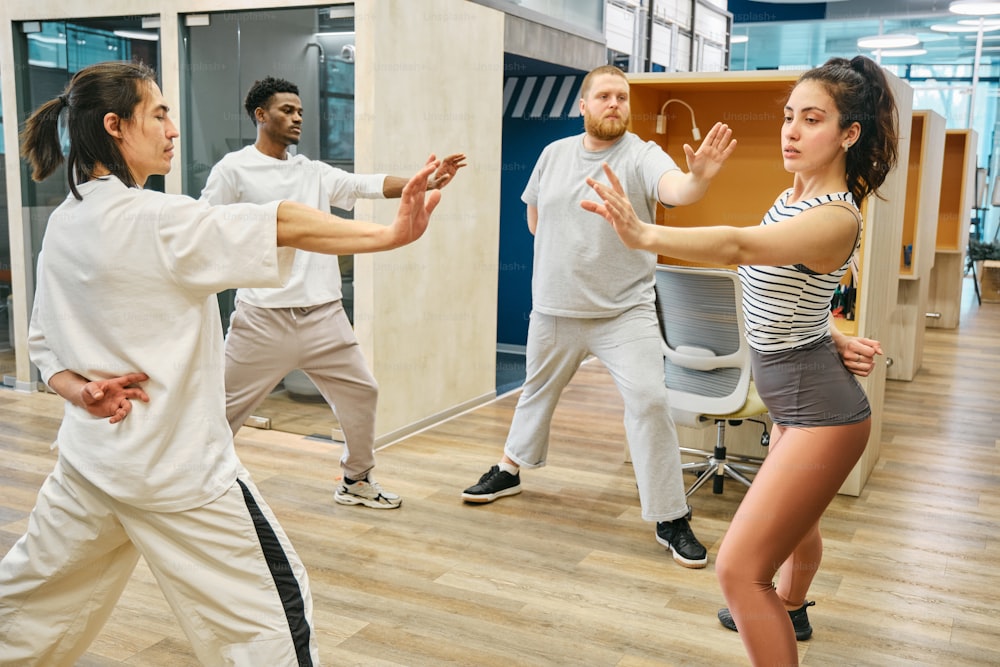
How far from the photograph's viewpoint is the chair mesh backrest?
13.1 ft

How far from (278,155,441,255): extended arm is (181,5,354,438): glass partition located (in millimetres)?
3245

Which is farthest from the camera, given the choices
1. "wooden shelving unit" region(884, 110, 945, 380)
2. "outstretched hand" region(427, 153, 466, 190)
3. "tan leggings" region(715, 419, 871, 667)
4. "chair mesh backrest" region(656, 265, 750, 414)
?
"wooden shelving unit" region(884, 110, 945, 380)

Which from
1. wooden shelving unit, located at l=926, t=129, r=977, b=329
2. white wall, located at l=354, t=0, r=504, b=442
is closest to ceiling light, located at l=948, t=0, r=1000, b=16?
wooden shelving unit, located at l=926, t=129, r=977, b=329

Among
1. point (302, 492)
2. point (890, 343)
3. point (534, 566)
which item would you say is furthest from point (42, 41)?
point (890, 343)

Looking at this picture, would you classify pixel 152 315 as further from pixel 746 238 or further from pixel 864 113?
pixel 864 113

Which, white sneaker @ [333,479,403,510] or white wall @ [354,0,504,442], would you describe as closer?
white sneaker @ [333,479,403,510]

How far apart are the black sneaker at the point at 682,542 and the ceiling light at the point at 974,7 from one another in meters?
12.3

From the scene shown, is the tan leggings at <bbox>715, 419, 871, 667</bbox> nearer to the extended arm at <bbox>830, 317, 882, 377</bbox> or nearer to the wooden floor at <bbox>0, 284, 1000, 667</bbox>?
the extended arm at <bbox>830, 317, 882, 377</bbox>

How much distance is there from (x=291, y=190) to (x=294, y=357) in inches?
26.1

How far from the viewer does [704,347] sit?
13.7 ft

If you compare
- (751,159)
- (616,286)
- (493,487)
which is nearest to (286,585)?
(616,286)

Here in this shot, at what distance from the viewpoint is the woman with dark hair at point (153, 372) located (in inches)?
71.5

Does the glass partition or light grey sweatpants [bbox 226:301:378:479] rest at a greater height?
the glass partition

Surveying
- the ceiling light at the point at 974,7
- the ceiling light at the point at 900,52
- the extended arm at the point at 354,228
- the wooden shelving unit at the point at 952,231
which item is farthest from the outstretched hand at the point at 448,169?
the ceiling light at the point at 900,52
